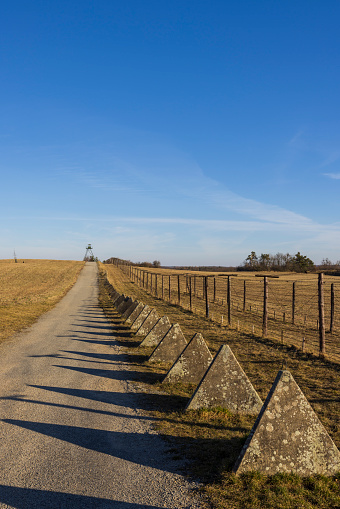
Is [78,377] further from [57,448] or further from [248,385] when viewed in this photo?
[248,385]

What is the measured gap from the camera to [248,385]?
7.30 meters

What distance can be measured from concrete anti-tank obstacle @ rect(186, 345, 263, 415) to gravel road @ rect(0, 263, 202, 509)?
1197 mm

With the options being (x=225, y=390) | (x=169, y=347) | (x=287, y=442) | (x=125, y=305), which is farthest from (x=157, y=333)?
(x=125, y=305)

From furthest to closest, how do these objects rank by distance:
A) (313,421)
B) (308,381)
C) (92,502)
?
1. (308,381)
2. (313,421)
3. (92,502)

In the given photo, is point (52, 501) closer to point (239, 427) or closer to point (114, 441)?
point (114, 441)

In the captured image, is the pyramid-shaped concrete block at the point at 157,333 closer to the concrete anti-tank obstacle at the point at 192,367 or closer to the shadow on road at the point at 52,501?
the concrete anti-tank obstacle at the point at 192,367

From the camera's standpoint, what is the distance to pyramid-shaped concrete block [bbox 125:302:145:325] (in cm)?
1856

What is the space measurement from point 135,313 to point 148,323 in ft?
10.8

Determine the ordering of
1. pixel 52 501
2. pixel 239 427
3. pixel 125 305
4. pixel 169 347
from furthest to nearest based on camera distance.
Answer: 1. pixel 125 305
2. pixel 169 347
3. pixel 239 427
4. pixel 52 501

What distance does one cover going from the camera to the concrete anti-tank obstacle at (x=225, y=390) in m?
7.13

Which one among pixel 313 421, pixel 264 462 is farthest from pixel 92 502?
pixel 313 421

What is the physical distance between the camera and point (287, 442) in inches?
195

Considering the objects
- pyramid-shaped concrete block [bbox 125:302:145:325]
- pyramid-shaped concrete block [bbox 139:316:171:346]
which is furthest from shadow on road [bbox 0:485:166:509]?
pyramid-shaped concrete block [bbox 125:302:145:325]

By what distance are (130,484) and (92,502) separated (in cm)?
56
